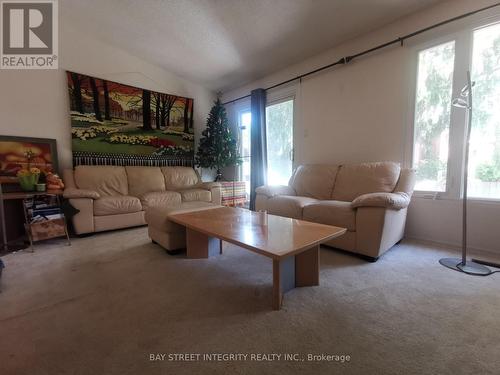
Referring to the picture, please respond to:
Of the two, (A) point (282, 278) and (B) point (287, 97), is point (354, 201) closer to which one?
(A) point (282, 278)

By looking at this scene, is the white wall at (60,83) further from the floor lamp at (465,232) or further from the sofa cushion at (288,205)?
the floor lamp at (465,232)

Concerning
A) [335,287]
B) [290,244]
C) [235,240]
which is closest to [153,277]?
[235,240]

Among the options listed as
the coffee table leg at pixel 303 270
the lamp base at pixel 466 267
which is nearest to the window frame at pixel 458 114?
the lamp base at pixel 466 267

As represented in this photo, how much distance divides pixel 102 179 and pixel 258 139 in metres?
2.54

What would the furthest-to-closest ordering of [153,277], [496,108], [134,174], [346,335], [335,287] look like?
[134,174]
[496,108]
[153,277]
[335,287]
[346,335]

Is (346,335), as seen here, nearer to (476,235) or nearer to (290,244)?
(290,244)

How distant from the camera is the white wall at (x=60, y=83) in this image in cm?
295

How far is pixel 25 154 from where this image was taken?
9.80 feet

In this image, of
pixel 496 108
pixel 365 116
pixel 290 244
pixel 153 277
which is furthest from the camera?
pixel 365 116

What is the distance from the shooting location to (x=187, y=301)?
143 centimetres

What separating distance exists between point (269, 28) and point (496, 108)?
2.47 meters

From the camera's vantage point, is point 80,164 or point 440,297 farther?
→ point 80,164

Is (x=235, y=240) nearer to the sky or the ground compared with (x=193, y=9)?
nearer to the ground

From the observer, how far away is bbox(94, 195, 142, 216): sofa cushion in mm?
2809
